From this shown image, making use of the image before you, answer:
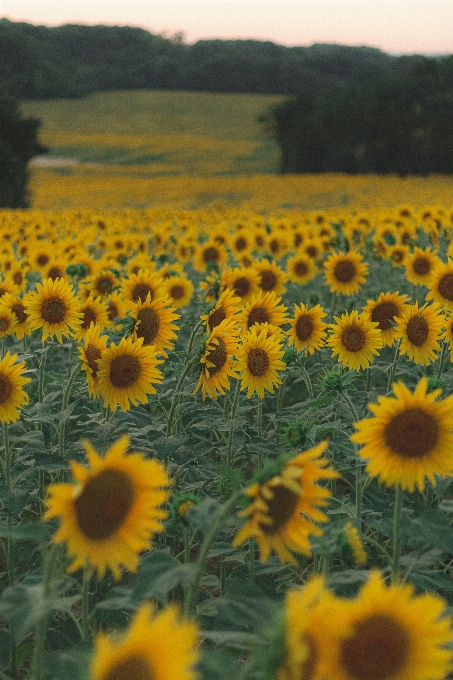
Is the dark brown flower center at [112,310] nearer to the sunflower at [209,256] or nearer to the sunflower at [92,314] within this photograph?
the sunflower at [92,314]

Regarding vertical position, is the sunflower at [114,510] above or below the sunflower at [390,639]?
above

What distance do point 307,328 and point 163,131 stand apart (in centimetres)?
5630

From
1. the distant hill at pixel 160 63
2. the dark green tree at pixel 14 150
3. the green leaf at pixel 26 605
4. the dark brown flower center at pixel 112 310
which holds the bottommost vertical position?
the green leaf at pixel 26 605

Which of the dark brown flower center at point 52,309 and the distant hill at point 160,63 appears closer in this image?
the dark brown flower center at point 52,309

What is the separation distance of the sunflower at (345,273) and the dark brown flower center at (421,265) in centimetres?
39

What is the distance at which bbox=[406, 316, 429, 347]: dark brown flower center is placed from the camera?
333 centimetres

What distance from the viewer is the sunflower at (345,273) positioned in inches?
214

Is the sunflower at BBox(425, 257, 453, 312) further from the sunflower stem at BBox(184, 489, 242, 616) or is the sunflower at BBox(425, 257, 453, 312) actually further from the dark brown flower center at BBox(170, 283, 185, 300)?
the sunflower stem at BBox(184, 489, 242, 616)

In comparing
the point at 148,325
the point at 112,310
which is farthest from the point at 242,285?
the point at 148,325

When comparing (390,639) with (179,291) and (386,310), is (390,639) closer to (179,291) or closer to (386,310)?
(386,310)

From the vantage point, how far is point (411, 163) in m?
42.1

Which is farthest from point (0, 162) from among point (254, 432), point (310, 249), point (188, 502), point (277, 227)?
point (188, 502)

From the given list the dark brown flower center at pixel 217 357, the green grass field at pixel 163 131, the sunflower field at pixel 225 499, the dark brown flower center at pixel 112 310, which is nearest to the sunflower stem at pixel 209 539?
the sunflower field at pixel 225 499

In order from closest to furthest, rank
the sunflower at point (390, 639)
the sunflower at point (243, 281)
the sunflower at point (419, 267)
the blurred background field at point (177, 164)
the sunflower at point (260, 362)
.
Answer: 1. the sunflower at point (390, 639)
2. the sunflower at point (260, 362)
3. the sunflower at point (243, 281)
4. the sunflower at point (419, 267)
5. the blurred background field at point (177, 164)
